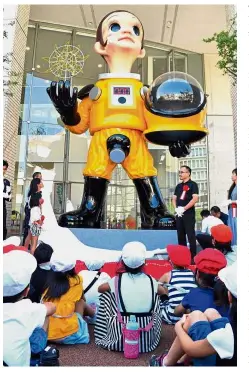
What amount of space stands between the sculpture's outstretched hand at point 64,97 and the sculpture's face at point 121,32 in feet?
2.57

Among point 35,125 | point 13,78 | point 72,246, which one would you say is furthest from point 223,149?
point 72,246

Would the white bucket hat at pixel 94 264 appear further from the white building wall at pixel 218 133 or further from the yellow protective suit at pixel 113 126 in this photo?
the white building wall at pixel 218 133

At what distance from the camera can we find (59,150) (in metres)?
9.70

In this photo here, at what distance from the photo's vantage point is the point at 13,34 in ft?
23.9

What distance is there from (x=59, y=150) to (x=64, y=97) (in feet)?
20.1

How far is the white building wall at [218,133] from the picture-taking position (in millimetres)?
10164

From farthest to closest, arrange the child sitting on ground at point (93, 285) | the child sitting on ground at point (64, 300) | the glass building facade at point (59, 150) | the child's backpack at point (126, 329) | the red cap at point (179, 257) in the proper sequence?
the glass building facade at point (59, 150) → the child sitting on ground at point (93, 285) → the red cap at point (179, 257) → the child sitting on ground at point (64, 300) → the child's backpack at point (126, 329)

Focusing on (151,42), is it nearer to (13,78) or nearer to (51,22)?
(51,22)

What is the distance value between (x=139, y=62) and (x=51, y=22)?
107 inches

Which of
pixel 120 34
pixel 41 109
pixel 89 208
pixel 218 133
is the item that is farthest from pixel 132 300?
pixel 218 133

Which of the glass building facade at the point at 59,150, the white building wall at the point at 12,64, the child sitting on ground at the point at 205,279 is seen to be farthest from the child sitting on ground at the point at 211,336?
the glass building facade at the point at 59,150

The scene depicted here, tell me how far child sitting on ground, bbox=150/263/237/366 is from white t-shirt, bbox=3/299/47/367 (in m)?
0.60

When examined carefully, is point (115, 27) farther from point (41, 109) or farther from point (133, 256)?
point (41, 109)
